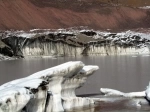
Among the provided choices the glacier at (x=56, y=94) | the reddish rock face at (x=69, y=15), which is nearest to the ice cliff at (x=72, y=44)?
the reddish rock face at (x=69, y=15)

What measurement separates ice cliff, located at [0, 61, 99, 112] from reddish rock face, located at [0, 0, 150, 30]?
45.0 metres

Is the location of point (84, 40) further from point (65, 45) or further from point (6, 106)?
point (6, 106)

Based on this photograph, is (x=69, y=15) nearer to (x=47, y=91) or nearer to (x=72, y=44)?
(x=72, y=44)

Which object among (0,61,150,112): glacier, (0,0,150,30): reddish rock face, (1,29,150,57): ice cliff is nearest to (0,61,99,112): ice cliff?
(0,61,150,112): glacier

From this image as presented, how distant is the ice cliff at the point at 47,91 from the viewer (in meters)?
7.70

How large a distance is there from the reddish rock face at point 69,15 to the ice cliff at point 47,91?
45.0m

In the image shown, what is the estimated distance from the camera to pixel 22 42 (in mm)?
40438

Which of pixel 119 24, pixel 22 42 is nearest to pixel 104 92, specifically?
pixel 22 42

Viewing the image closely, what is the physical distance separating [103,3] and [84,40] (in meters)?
32.2

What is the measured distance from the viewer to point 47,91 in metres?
9.19

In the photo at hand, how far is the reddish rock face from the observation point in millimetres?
58750

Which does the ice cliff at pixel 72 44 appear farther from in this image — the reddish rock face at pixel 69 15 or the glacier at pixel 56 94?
the glacier at pixel 56 94

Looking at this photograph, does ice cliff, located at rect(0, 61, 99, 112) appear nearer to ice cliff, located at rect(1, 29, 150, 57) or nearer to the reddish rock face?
ice cliff, located at rect(1, 29, 150, 57)

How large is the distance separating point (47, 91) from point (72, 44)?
33305 millimetres
